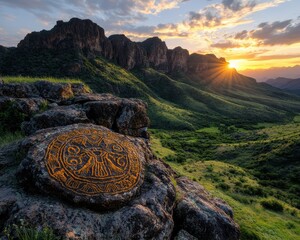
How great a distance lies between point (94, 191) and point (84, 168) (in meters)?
0.90

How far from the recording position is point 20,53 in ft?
484

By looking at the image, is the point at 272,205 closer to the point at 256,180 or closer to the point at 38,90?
the point at 256,180

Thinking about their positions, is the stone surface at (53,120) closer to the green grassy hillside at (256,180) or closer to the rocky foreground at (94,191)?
the rocky foreground at (94,191)

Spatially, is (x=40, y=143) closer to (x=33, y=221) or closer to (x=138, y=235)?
(x=33, y=221)

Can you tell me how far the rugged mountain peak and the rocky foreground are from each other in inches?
6850

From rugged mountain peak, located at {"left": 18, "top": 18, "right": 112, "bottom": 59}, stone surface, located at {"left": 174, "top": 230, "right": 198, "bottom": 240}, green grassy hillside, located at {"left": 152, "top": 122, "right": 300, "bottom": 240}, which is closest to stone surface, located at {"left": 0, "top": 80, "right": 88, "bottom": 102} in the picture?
stone surface, located at {"left": 174, "top": 230, "right": 198, "bottom": 240}

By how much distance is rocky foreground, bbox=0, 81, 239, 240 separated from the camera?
268 inches

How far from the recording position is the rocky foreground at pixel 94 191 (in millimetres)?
6801

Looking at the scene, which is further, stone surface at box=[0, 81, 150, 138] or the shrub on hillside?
the shrub on hillside

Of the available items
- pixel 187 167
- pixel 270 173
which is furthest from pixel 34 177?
pixel 270 173

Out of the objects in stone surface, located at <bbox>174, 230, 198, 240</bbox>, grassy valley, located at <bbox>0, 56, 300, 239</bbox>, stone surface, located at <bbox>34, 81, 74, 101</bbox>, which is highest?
stone surface, located at <bbox>34, 81, 74, 101</bbox>

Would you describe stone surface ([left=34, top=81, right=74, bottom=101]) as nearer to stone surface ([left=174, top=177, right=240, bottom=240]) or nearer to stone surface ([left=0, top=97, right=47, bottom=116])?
stone surface ([left=0, top=97, right=47, bottom=116])

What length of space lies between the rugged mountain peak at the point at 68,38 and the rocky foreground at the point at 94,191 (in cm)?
17399

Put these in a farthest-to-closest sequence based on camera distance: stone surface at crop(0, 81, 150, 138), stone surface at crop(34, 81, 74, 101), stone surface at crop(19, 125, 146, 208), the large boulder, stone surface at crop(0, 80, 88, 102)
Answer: stone surface at crop(34, 81, 74, 101)
stone surface at crop(0, 80, 88, 102)
stone surface at crop(0, 81, 150, 138)
stone surface at crop(19, 125, 146, 208)
the large boulder
